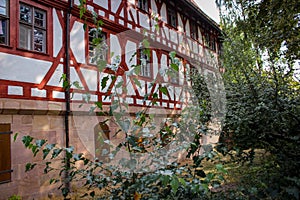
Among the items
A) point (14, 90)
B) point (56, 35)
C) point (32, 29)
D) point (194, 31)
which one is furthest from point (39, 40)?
point (194, 31)

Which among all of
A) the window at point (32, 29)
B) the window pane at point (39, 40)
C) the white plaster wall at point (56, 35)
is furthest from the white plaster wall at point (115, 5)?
the window pane at point (39, 40)

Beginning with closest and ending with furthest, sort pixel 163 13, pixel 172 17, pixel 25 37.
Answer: pixel 25 37 → pixel 163 13 → pixel 172 17

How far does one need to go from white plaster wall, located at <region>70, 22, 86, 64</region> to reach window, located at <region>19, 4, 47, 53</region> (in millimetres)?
651

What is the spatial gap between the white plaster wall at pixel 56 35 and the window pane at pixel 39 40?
0.22 m

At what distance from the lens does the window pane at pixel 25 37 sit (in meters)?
4.64

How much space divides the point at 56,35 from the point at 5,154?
8.12ft

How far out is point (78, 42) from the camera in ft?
18.5

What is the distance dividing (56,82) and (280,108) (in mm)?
4047

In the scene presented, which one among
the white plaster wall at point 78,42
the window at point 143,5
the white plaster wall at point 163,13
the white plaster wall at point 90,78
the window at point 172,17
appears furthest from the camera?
the window at point 172,17

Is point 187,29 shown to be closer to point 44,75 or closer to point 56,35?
point 56,35

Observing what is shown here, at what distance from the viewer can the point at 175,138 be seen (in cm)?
204

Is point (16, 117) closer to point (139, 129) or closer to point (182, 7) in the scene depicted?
point (139, 129)

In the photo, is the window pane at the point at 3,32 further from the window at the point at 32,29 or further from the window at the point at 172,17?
the window at the point at 172,17

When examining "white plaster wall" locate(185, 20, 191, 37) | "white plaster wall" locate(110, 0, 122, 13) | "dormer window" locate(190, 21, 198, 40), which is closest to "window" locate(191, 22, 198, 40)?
"dormer window" locate(190, 21, 198, 40)
